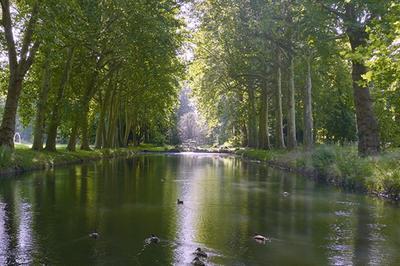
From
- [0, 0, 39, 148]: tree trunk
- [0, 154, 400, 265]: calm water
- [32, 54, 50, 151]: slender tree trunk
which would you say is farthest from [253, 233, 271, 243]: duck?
[32, 54, 50, 151]: slender tree trunk

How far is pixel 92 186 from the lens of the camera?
786 inches

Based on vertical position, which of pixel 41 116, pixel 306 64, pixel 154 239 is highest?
pixel 306 64

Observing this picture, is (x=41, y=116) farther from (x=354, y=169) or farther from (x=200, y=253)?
(x=200, y=253)

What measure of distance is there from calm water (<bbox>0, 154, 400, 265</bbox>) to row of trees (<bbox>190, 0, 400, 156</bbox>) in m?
5.08

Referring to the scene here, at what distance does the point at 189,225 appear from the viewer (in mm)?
12180

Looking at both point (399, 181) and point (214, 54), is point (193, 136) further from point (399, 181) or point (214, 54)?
point (399, 181)

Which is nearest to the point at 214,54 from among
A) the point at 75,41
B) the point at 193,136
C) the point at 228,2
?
the point at 228,2

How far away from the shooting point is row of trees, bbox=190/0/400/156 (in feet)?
62.5

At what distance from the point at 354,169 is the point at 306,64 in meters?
15.1

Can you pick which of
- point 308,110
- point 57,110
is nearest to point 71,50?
point 57,110

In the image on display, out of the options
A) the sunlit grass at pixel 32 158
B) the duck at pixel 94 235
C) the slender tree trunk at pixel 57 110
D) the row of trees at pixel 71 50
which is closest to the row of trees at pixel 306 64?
the row of trees at pixel 71 50

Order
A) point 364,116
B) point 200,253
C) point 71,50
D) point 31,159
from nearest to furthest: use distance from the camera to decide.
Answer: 1. point 200,253
2. point 364,116
3. point 31,159
4. point 71,50

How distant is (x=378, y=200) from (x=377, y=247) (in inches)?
277

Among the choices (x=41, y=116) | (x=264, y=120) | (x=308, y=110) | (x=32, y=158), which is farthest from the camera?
(x=264, y=120)
